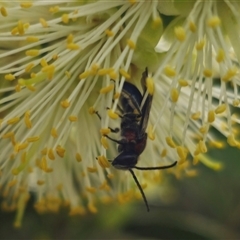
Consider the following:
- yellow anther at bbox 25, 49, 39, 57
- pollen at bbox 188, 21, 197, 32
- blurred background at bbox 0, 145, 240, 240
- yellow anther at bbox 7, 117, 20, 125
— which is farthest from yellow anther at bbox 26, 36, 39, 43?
blurred background at bbox 0, 145, 240, 240

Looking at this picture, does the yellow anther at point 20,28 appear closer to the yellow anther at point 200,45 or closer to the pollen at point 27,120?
the pollen at point 27,120

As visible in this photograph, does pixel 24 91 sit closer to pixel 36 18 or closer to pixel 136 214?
pixel 36 18

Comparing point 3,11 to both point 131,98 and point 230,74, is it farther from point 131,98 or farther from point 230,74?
Result: point 230,74

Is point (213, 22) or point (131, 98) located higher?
point (213, 22)

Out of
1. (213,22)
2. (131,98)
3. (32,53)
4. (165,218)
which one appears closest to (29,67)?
(32,53)

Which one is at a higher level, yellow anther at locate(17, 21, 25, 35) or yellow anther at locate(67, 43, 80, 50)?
yellow anther at locate(17, 21, 25, 35)

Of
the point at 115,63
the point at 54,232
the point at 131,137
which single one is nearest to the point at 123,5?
the point at 115,63

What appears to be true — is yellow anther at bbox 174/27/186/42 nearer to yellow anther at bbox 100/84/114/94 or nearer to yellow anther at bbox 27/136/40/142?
yellow anther at bbox 100/84/114/94
